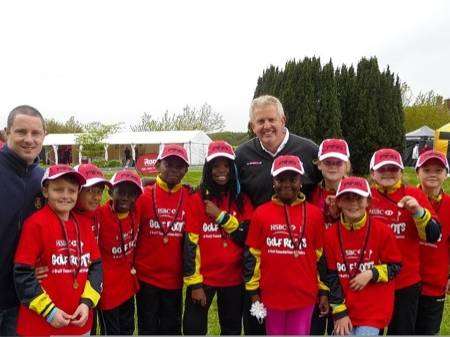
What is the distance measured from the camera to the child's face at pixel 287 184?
3.95 meters

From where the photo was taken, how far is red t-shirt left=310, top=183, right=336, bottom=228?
13.5 feet

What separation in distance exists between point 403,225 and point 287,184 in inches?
43.3

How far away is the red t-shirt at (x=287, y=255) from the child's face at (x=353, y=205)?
246mm

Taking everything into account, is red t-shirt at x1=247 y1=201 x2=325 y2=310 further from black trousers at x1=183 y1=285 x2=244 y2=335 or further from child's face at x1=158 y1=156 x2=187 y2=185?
child's face at x1=158 y1=156 x2=187 y2=185

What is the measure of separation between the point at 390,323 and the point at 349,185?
1.44 metres

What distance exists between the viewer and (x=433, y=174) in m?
4.32

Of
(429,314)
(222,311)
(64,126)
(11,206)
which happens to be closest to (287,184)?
(222,311)

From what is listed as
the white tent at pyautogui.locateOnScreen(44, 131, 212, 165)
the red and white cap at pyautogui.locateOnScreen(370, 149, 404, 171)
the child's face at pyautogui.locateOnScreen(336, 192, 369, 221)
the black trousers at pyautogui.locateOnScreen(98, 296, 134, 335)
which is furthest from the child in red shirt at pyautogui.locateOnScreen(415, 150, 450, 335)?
the white tent at pyautogui.locateOnScreen(44, 131, 212, 165)

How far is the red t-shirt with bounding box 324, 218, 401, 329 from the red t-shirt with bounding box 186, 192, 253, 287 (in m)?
0.92

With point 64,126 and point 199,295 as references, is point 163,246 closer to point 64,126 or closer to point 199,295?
point 199,295

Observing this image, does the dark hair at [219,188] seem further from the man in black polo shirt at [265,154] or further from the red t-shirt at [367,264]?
the red t-shirt at [367,264]

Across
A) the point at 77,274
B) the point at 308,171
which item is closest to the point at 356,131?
the point at 308,171

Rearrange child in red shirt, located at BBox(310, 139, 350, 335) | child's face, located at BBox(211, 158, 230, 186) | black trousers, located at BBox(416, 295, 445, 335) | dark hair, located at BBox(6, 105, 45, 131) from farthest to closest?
1. black trousers, located at BBox(416, 295, 445, 335)
2. child's face, located at BBox(211, 158, 230, 186)
3. child in red shirt, located at BBox(310, 139, 350, 335)
4. dark hair, located at BBox(6, 105, 45, 131)

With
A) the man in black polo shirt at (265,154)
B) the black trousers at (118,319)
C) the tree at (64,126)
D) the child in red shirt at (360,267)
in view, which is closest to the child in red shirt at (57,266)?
the black trousers at (118,319)
